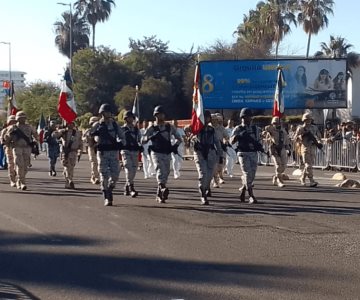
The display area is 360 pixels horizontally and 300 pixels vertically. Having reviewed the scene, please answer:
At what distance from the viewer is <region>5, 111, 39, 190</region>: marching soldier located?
19828mm

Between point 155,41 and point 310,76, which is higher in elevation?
point 155,41

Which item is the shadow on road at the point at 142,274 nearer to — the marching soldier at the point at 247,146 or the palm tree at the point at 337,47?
the marching soldier at the point at 247,146

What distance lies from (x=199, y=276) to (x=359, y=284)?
5.63 feet

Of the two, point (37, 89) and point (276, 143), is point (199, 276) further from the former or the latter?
point (37, 89)

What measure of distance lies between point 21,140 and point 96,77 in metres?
49.0

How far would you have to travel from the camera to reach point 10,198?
18.2 meters

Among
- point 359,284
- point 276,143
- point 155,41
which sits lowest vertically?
point 359,284

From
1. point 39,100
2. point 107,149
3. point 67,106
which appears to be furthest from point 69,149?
point 39,100

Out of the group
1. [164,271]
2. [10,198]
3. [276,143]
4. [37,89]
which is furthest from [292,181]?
[37,89]

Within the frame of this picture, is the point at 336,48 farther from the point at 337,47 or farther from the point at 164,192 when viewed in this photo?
the point at 164,192

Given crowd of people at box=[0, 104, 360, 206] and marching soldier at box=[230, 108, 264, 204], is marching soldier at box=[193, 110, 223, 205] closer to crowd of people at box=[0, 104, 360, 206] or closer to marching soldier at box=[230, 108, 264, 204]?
crowd of people at box=[0, 104, 360, 206]

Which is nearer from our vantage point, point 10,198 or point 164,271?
point 164,271

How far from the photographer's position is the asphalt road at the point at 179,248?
8.77 m

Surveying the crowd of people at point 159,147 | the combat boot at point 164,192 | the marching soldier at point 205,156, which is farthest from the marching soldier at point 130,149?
the marching soldier at point 205,156
